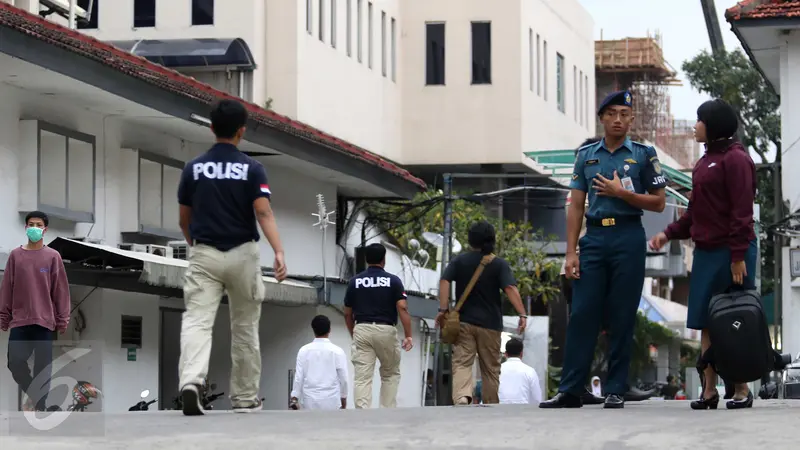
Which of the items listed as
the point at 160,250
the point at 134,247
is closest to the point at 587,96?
the point at 160,250

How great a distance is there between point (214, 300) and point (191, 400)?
0.71 meters

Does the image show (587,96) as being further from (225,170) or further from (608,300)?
(225,170)

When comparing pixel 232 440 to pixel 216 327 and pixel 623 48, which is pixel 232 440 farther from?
pixel 623 48

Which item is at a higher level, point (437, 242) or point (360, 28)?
point (360, 28)

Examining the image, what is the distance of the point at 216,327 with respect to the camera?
24750 mm

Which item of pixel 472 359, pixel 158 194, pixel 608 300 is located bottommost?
pixel 472 359

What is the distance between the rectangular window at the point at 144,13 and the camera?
41844mm

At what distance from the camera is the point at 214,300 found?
10672 millimetres

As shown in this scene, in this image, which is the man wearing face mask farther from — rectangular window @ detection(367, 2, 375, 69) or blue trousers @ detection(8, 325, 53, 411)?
rectangular window @ detection(367, 2, 375, 69)

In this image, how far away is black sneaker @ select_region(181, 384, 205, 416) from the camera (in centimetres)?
1026

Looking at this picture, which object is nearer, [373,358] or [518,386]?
[373,358]

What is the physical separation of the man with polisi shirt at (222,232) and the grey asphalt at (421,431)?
67cm

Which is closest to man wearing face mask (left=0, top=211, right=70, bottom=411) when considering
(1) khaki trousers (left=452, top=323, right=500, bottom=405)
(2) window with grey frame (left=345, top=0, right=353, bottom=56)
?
(1) khaki trousers (left=452, top=323, right=500, bottom=405)

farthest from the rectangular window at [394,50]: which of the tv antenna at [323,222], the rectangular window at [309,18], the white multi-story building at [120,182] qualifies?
the white multi-story building at [120,182]
